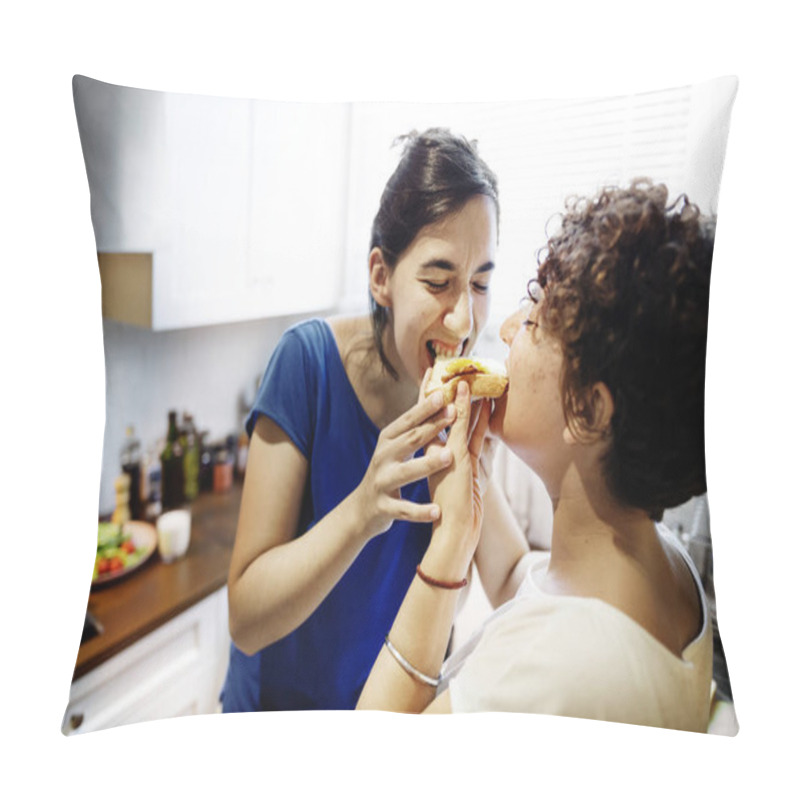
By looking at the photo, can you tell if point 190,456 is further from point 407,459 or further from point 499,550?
point 499,550

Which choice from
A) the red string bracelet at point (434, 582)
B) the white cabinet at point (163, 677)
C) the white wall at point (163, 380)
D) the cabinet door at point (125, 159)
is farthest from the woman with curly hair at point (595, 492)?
the cabinet door at point (125, 159)

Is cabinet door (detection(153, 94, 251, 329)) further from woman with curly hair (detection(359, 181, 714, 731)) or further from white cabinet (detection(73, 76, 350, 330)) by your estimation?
woman with curly hair (detection(359, 181, 714, 731))

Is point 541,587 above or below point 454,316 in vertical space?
below

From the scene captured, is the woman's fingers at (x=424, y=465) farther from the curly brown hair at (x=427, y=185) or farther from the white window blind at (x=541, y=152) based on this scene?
the curly brown hair at (x=427, y=185)

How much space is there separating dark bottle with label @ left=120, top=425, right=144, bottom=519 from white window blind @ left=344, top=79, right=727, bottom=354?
406 mm

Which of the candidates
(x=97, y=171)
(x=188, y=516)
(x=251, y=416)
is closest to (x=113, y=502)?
(x=188, y=516)

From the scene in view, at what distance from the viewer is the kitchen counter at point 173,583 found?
3.62 ft

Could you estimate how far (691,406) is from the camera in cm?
112

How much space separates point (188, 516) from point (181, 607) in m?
0.15

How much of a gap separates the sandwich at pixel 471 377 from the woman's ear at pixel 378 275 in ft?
0.47

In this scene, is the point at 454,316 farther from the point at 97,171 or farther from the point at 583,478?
the point at 97,171

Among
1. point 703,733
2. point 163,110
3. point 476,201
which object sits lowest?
point 703,733

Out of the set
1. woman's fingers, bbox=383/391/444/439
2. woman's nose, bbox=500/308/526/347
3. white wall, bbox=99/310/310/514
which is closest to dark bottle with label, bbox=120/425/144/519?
white wall, bbox=99/310/310/514

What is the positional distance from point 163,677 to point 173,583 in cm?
16
